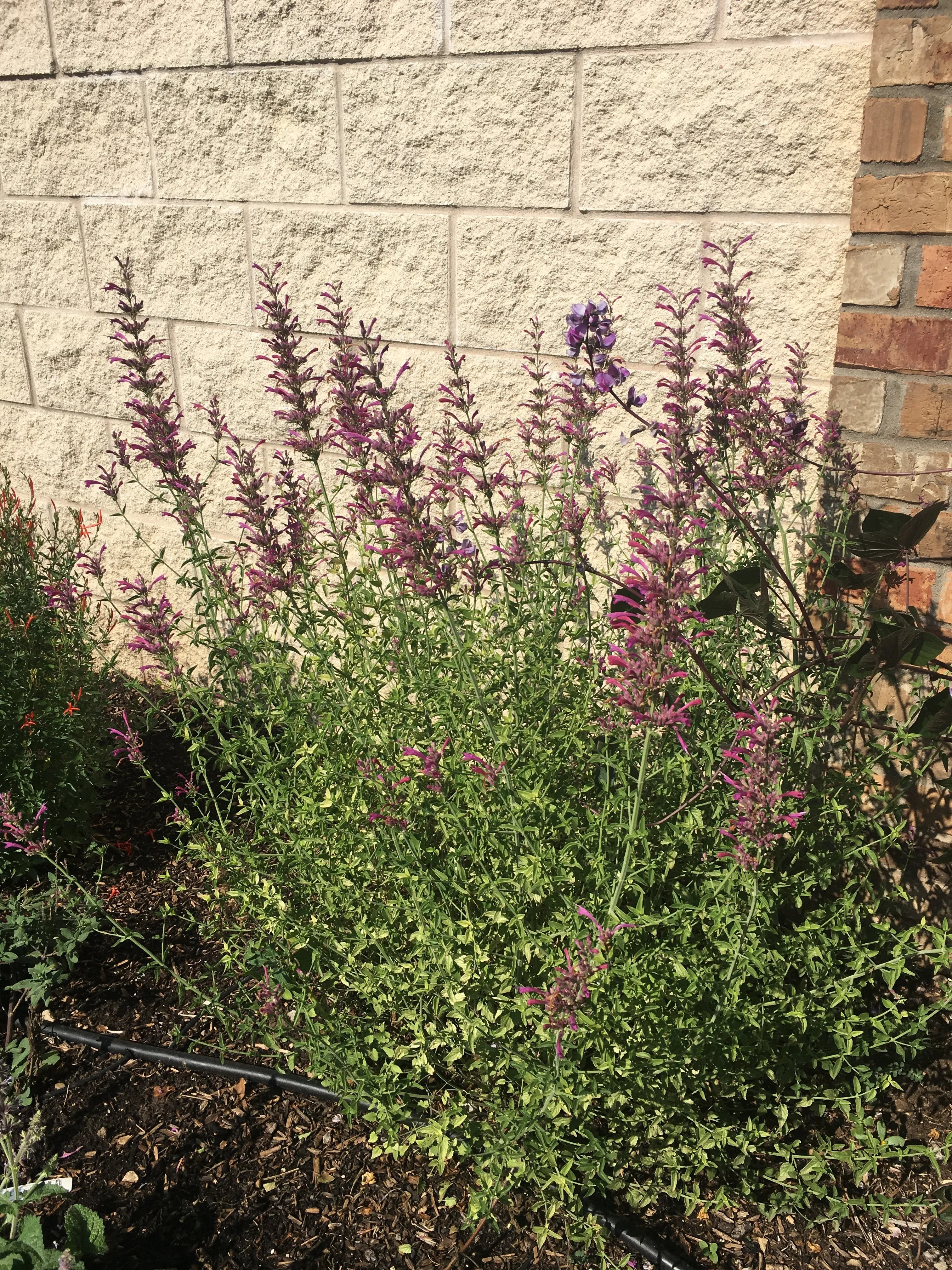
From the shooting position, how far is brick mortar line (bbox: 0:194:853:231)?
2.88 m

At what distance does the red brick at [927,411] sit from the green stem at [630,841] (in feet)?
4.10

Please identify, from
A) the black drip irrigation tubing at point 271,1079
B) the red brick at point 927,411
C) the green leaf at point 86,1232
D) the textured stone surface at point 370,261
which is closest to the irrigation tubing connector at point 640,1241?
the black drip irrigation tubing at point 271,1079

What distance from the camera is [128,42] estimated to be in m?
4.07

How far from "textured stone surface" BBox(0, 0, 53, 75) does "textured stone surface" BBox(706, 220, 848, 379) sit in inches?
125

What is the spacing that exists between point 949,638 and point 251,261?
298 centimetres

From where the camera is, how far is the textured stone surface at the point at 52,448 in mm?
4980

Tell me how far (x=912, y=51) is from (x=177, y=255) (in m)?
2.98

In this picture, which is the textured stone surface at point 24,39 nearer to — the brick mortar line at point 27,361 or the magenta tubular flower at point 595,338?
the brick mortar line at point 27,361

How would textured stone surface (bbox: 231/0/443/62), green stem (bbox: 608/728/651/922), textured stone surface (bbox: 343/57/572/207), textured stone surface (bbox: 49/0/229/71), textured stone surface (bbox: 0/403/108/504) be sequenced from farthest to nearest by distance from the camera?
textured stone surface (bbox: 0/403/108/504) → textured stone surface (bbox: 49/0/229/71) → textured stone surface (bbox: 231/0/443/62) → textured stone surface (bbox: 343/57/572/207) → green stem (bbox: 608/728/651/922)

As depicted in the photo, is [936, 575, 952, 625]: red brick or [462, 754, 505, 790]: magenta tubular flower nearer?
[462, 754, 505, 790]: magenta tubular flower

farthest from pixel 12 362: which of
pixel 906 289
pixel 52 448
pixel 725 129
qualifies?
pixel 906 289

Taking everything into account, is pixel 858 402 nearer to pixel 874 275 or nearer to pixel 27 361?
pixel 874 275

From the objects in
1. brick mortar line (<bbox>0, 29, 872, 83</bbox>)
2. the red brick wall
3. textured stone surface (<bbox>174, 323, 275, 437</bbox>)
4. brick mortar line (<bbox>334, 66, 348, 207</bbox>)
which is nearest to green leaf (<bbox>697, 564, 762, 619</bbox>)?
the red brick wall

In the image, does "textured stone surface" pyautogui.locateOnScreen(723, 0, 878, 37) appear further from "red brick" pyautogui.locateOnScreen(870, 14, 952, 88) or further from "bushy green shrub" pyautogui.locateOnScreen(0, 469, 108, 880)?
"bushy green shrub" pyautogui.locateOnScreen(0, 469, 108, 880)
